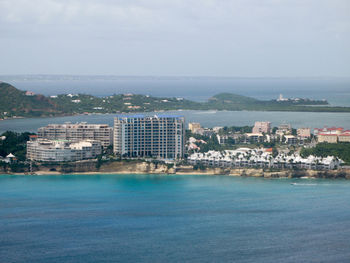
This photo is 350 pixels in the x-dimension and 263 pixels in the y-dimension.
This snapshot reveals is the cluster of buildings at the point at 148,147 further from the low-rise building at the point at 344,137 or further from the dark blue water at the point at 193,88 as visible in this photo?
the dark blue water at the point at 193,88

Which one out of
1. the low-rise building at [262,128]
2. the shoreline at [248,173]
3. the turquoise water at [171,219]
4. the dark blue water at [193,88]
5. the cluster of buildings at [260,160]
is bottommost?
the turquoise water at [171,219]

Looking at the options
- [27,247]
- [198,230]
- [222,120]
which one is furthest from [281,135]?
[27,247]

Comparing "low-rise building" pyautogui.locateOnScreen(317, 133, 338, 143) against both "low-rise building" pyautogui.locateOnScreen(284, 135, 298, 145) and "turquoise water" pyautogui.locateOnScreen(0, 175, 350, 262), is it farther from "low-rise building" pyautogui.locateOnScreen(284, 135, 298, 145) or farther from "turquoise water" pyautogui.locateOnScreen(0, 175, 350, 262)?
"turquoise water" pyautogui.locateOnScreen(0, 175, 350, 262)

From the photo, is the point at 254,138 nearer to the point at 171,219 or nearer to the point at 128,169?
the point at 128,169

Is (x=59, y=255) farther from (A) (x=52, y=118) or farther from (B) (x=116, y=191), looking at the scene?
(A) (x=52, y=118)

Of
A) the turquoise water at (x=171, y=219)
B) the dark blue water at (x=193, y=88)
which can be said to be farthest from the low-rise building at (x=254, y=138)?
the dark blue water at (x=193, y=88)

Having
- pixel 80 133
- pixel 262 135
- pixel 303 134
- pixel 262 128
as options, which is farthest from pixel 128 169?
pixel 262 128
